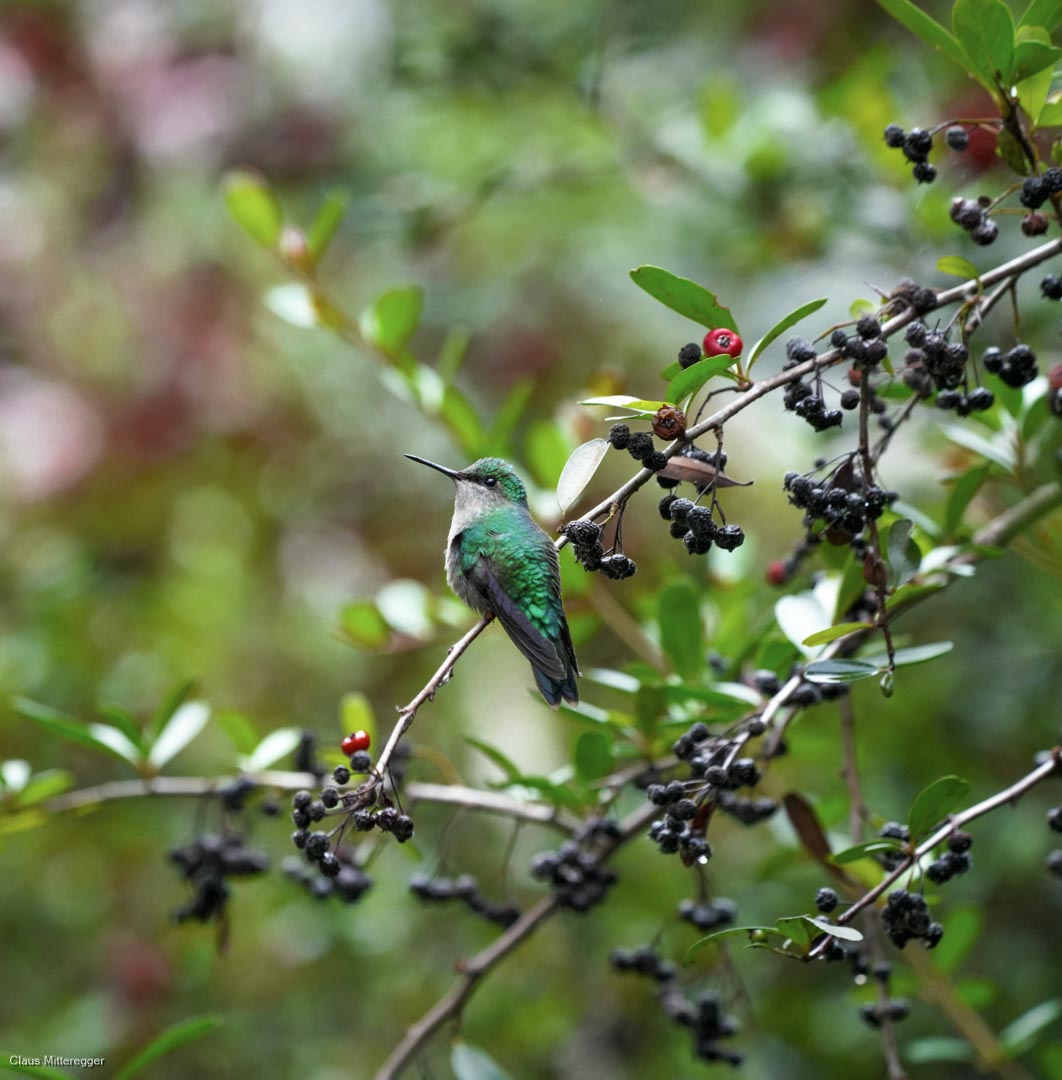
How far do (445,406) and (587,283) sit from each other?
270cm

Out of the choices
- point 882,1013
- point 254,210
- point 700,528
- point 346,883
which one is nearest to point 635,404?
point 700,528

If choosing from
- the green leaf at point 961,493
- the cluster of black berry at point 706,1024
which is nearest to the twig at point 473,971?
the cluster of black berry at point 706,1024

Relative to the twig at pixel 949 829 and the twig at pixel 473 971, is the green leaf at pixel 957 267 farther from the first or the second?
the twig at pixel 473 971

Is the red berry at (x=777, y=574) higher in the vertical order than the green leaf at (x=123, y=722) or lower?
higher

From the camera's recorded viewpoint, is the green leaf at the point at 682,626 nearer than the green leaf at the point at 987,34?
No

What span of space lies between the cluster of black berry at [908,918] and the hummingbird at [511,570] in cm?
48

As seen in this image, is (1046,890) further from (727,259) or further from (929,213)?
(727,259)

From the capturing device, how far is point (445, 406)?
2162 millimetres

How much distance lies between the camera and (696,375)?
3.62 feet

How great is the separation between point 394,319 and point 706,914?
1214 millimetres

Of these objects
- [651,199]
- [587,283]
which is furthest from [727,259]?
[587,283]

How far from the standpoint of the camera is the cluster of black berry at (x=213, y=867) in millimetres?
1773

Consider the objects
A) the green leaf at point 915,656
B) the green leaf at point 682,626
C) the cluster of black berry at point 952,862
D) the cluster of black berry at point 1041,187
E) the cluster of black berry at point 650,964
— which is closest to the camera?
the cluster of black berry at point 1041,187

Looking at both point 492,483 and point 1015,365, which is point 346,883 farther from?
point 1015,365
